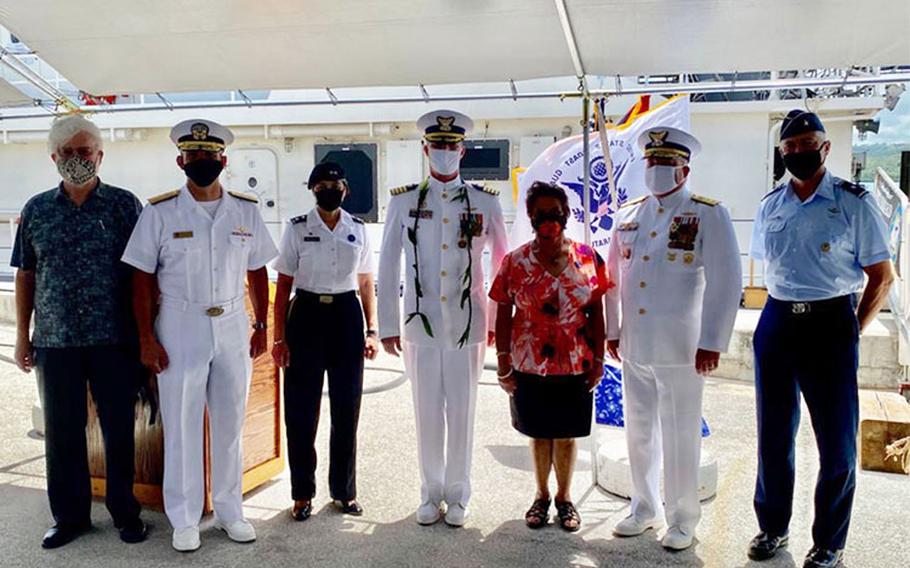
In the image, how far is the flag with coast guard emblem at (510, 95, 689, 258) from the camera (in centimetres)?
452

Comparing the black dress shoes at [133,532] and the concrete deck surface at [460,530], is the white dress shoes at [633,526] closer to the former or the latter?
the concrete deck surface at [460,530]

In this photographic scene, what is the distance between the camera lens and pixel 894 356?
23.6 feet

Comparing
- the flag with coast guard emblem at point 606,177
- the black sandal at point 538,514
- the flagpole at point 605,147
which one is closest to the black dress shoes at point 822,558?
the black sandal at point 538,514

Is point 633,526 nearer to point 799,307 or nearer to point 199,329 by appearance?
point 799,307

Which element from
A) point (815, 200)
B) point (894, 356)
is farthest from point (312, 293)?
point (894, 356)

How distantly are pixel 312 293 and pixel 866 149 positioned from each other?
12.4m

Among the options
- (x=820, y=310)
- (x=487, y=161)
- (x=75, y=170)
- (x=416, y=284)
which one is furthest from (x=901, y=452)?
(x=487, y=161)

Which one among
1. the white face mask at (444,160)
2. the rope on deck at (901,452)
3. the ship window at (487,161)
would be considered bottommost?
the rope on deck at (901,452)

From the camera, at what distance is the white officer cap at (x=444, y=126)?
3576 millimetres

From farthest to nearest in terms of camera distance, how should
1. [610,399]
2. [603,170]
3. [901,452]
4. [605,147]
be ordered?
1. [603,170]
2. [610,399]
3. [901,452]
4. [605,147]

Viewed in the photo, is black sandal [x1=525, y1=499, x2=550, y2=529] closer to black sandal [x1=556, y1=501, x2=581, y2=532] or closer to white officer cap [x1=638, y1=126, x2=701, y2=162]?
black sandal [x1=556, y1=501, x2=581, y2=532]

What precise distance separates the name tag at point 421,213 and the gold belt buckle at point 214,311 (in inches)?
38.1

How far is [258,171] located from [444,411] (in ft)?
29.9

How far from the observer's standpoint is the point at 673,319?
130 inches
